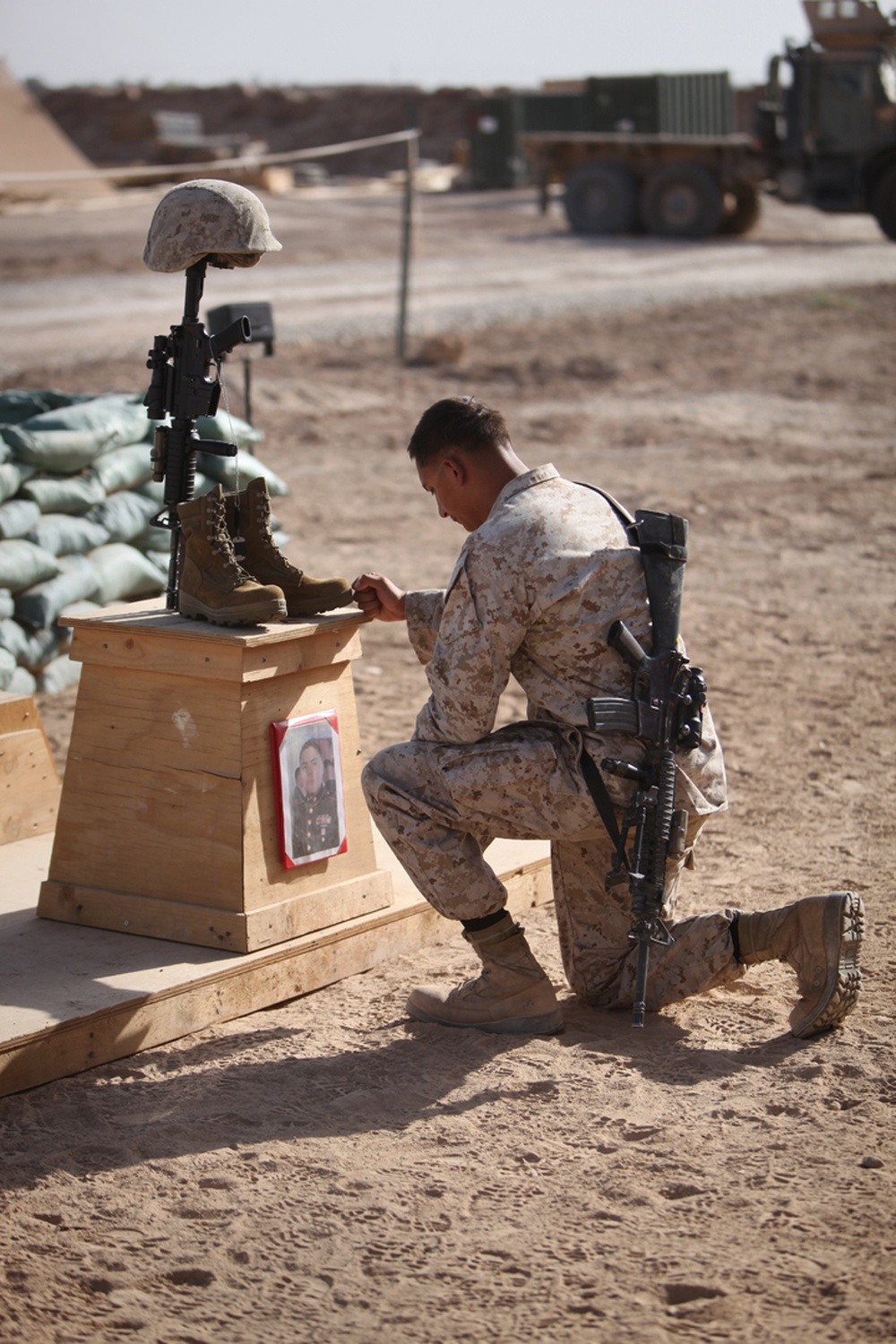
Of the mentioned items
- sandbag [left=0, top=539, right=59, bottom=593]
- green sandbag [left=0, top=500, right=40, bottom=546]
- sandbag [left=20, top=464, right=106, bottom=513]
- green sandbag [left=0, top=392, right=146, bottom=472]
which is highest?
green sandbag [left=0, top=392, right=146, bottom=472]

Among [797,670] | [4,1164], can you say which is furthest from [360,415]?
[4,1164]

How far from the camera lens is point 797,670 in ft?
19.1

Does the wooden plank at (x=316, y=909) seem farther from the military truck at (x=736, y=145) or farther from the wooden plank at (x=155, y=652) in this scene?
the military truck at (x=736, y=145)

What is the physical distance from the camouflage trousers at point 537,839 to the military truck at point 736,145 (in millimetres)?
17803

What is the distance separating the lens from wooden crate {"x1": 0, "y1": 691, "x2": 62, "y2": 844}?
12.6 feet

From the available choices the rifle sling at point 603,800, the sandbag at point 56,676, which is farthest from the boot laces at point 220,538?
the sandbag at point 56,676

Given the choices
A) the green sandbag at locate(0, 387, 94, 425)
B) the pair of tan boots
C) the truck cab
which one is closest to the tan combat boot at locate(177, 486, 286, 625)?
the pair of tan boots

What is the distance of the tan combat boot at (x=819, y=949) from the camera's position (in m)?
2.88

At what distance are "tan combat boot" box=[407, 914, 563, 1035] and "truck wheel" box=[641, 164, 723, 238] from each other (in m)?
19.1

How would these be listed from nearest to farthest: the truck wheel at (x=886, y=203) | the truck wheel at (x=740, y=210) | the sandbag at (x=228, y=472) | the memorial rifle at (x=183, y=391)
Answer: the memorial rifle at (x=183, y=391), the sandbag at (x=228, y=472), the truck wheel at (x=886, y=203), the truck wheel at (x=740, y=210)

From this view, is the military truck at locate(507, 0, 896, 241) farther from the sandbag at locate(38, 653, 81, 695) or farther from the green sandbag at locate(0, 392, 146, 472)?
the sandbag at locate(38, 653, 81, 695)

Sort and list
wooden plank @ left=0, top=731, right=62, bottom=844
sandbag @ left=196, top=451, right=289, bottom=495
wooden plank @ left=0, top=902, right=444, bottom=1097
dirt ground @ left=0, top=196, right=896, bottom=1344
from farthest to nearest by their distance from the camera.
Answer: sandbag @ left=196, top=451, right=289, bottom=495
wooden plank @ left=0, top=731, right=62, bottom=844
wooden plank @ left=0, top=902, right=444, bottom=1097
dirt ground @ left=0, top=196, right=896, bottom=1344

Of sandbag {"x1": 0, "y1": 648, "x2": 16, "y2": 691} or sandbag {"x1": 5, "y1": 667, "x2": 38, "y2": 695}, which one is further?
sandbag {"x1": 5, "y1": 667, "x2": 38, "y2": 695}

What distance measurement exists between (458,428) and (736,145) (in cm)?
1876
